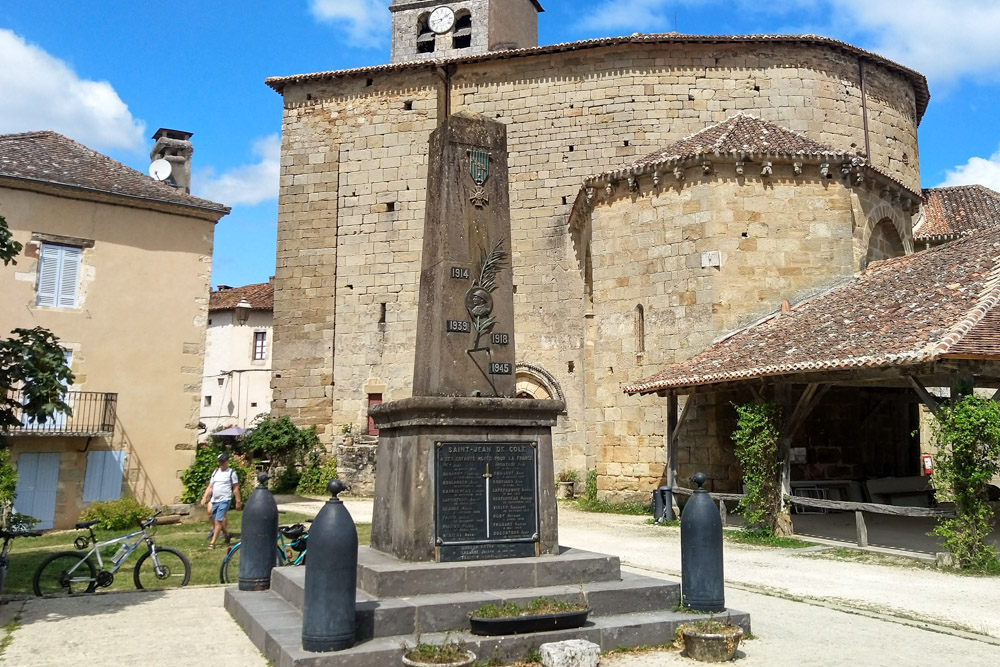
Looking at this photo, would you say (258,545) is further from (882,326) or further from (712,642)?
(882,326)

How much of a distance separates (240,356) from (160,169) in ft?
54.8

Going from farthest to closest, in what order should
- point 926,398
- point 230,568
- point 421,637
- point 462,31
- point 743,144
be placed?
point 462,31 < point 743,144 < point 926,398 < point 230,568 < point 421,637

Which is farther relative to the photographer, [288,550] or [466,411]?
[288,550]

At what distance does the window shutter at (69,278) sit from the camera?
1477 cm

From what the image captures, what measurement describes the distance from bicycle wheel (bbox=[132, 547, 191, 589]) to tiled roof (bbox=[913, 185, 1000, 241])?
2110cm

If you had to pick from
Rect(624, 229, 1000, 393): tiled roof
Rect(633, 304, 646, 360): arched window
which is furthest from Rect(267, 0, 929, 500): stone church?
Rect(624, 229, 1000, 393): tiled roof

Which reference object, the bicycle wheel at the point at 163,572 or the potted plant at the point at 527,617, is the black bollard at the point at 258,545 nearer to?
the bicycle wheel at the point at 163,572

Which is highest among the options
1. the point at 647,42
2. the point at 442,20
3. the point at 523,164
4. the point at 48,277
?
the point at 442,20

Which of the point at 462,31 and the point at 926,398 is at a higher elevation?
the point at 462,31

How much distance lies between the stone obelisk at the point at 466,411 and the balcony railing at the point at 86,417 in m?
10.2

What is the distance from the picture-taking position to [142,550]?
1073cm

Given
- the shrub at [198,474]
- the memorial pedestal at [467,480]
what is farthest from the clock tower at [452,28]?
the memorial pedestal at [467,480]

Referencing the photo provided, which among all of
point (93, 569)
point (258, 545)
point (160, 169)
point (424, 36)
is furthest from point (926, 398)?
point (424, 36)

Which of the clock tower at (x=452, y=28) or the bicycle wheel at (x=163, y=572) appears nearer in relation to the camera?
the bicycle wheel at (x=163, y=572)
